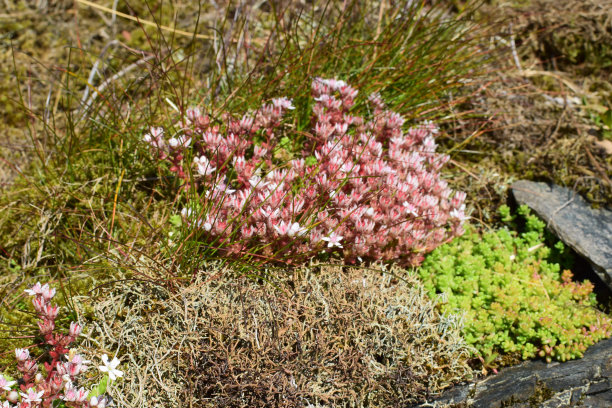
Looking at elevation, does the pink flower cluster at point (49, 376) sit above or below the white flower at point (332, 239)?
below

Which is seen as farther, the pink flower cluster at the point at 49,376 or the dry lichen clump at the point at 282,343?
the dry lichen clump at the point at 282,343

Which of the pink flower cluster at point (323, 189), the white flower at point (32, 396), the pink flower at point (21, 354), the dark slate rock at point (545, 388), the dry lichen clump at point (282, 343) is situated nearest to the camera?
the white flower at point (32, 396)

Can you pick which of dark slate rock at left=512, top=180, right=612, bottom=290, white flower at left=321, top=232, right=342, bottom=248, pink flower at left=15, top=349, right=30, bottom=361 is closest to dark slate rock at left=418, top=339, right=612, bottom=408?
dark slate rock at left=512, top=180, right=612, bottom=290

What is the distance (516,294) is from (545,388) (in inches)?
26.8

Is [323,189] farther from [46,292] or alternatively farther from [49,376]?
[49,376]

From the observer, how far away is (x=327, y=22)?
5.62m

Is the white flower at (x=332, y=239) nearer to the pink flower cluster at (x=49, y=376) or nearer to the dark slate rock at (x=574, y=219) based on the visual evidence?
the pink flower cluster at (x=49, y=376)

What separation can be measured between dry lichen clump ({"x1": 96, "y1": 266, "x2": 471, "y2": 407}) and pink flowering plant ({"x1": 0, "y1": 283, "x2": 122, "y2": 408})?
0.70 feet

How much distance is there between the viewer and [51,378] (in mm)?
2834

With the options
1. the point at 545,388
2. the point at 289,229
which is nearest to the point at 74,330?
the point at 289,229

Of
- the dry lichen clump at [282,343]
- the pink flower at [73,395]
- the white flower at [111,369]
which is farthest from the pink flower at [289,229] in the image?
the pink flower at [73,395]

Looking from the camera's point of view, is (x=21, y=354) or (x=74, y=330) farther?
(x=74, y=330)

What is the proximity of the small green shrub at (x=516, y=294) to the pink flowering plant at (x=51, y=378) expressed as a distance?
2443 mm

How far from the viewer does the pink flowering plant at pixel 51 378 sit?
2.64m
